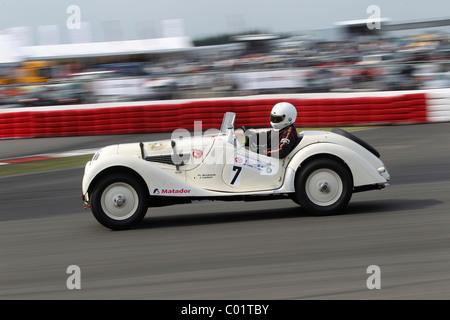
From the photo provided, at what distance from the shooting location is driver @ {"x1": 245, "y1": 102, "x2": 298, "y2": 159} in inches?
267

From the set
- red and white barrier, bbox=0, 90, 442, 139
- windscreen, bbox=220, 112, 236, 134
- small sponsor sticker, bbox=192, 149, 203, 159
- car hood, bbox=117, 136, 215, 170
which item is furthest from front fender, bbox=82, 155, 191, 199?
red and white barrier, bbox=0, 90, 442, 139

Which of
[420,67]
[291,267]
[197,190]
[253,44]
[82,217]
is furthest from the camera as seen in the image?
[253,44]

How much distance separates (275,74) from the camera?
59.2 feet

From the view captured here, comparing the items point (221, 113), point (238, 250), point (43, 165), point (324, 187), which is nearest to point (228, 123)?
point (324, 187)

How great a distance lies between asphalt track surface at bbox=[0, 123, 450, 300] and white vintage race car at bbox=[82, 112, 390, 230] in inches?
10.0

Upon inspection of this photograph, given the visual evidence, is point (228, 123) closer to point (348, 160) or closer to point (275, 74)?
point (348, 160)

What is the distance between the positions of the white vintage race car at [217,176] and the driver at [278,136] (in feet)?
0.25

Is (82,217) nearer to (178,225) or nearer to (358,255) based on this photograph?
(178,225)

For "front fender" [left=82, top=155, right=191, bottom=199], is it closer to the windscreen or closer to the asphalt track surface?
the asphalt track surface

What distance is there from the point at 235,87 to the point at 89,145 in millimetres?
4941

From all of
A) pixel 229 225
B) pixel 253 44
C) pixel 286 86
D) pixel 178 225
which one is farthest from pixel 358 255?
pixel 253 44

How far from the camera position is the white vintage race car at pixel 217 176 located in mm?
6598

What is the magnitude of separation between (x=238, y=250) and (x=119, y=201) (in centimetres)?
163
